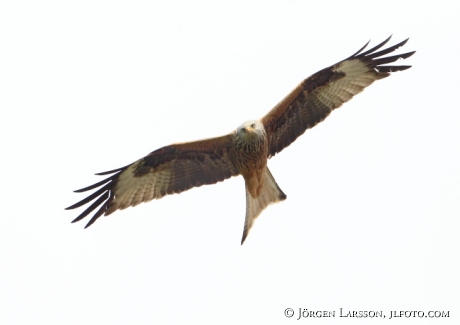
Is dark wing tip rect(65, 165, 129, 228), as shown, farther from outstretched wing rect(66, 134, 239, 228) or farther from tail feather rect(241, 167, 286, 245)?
tail feather rect(241, 167, 286, 245)

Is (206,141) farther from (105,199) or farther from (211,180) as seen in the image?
(105,199)

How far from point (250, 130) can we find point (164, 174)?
1.49m

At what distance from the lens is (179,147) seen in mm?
12227

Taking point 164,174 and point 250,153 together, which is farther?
point 164,174

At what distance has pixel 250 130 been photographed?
1172 centimetres

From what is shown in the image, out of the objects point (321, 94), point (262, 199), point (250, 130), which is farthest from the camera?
point (262, 199)

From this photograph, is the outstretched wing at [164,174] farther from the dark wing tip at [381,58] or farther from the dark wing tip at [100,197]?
the dark wing tip at [381,58]

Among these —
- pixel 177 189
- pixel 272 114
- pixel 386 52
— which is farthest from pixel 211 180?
Result: pixel 386 52

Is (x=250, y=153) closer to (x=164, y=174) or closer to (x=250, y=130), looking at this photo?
(x=250, y=130)

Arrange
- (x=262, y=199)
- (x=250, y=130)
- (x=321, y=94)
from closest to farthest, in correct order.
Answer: (x=250, y=130)
(x=321, y=94)
(x=262, y=199)

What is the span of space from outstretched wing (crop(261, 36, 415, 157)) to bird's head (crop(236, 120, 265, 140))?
347 mm

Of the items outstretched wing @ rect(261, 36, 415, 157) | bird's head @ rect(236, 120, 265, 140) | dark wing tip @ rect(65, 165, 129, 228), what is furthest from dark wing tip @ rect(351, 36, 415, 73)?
dark wing tip @ rect(65, 165, 129, 228)

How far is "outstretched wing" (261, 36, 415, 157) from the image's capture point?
12.2 m

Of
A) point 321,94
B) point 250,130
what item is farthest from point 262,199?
point 321,94
